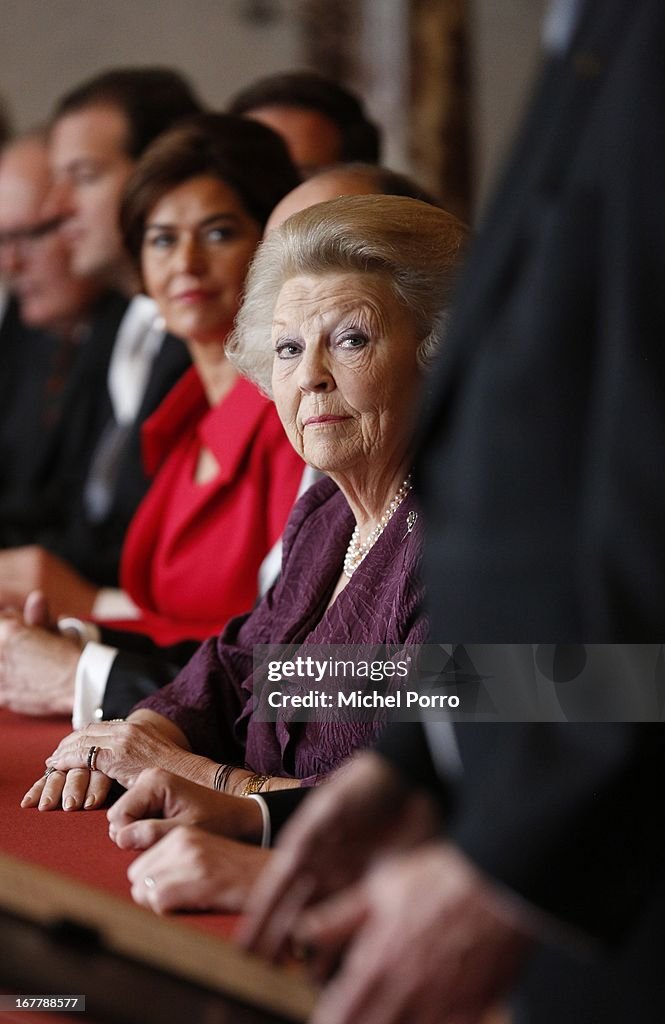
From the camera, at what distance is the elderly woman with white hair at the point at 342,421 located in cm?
102

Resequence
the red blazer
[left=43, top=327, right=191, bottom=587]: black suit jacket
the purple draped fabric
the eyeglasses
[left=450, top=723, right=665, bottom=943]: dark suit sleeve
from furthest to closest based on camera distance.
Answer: the eyeglasses < [left=43, top=327, right=191, bottom=587]: black suit jacket < the red blazer < the purple draped fabric < [left=450, top=723, right=665, bottom=943]: dark suit sleeve

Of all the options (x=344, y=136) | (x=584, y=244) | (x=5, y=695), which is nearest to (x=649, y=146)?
(x=584, y=244)

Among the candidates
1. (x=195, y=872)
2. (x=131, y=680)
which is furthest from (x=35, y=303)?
(x=195, y=872)

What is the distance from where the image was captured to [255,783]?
3.39 feet

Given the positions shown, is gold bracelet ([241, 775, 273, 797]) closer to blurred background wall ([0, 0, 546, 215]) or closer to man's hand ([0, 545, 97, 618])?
man's hand ([0, 545, 97, 618])

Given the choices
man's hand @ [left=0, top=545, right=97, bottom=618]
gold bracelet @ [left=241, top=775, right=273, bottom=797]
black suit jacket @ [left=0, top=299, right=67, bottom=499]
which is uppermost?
gold bracelet @ [left=241, top=775, right=273, bottom=797]

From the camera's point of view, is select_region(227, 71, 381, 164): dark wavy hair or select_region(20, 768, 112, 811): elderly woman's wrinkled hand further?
select_region(227, 71, 381, 164): dark wavy hair

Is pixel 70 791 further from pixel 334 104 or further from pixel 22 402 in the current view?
pixel 22 402

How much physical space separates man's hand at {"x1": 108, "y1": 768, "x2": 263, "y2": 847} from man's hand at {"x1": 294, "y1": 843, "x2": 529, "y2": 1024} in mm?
342

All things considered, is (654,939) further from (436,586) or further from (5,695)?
(5,695)

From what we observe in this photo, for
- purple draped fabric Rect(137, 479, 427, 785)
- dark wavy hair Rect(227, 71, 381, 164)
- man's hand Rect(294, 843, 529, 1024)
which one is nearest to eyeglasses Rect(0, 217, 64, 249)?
dark wavy hair Rect(227, 71, 381, 164)

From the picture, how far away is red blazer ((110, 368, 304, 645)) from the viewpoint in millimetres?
1576

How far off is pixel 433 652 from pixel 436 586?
162mm

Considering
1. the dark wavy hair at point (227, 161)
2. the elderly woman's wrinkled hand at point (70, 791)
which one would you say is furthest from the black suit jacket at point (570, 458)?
the dark wavy hair at point (227, 161)
